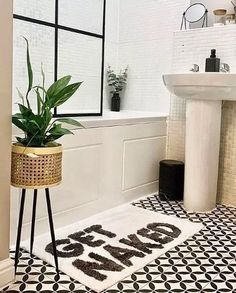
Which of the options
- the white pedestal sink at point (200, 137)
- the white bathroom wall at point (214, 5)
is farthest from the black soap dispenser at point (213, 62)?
the white bathroom wall at point (214, 5)

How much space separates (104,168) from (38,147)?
102 cm

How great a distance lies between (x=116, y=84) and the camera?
3.60 meters

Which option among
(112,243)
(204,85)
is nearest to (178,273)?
(112,243)

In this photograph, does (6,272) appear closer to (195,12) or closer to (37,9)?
(37,9)

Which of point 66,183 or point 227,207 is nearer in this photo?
point 66,183

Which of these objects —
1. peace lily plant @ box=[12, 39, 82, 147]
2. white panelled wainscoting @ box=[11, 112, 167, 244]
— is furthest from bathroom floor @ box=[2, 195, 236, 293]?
peace lily plant @ box=[12, 39, 82, 147]

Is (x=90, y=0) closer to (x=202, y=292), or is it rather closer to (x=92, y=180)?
(x=92, y=180)

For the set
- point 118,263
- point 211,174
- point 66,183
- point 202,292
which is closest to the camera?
point 202,292

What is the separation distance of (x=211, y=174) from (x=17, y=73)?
5.14ft

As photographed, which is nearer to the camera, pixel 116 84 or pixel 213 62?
pixel 213 62

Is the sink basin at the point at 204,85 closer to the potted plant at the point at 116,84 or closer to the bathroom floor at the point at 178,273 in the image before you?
the bathroom floor at the point at 178,273

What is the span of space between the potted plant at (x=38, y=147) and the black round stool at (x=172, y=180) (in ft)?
4.81

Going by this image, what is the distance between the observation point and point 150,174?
313 cm

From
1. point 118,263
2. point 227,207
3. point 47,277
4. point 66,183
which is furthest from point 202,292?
point 227,207
